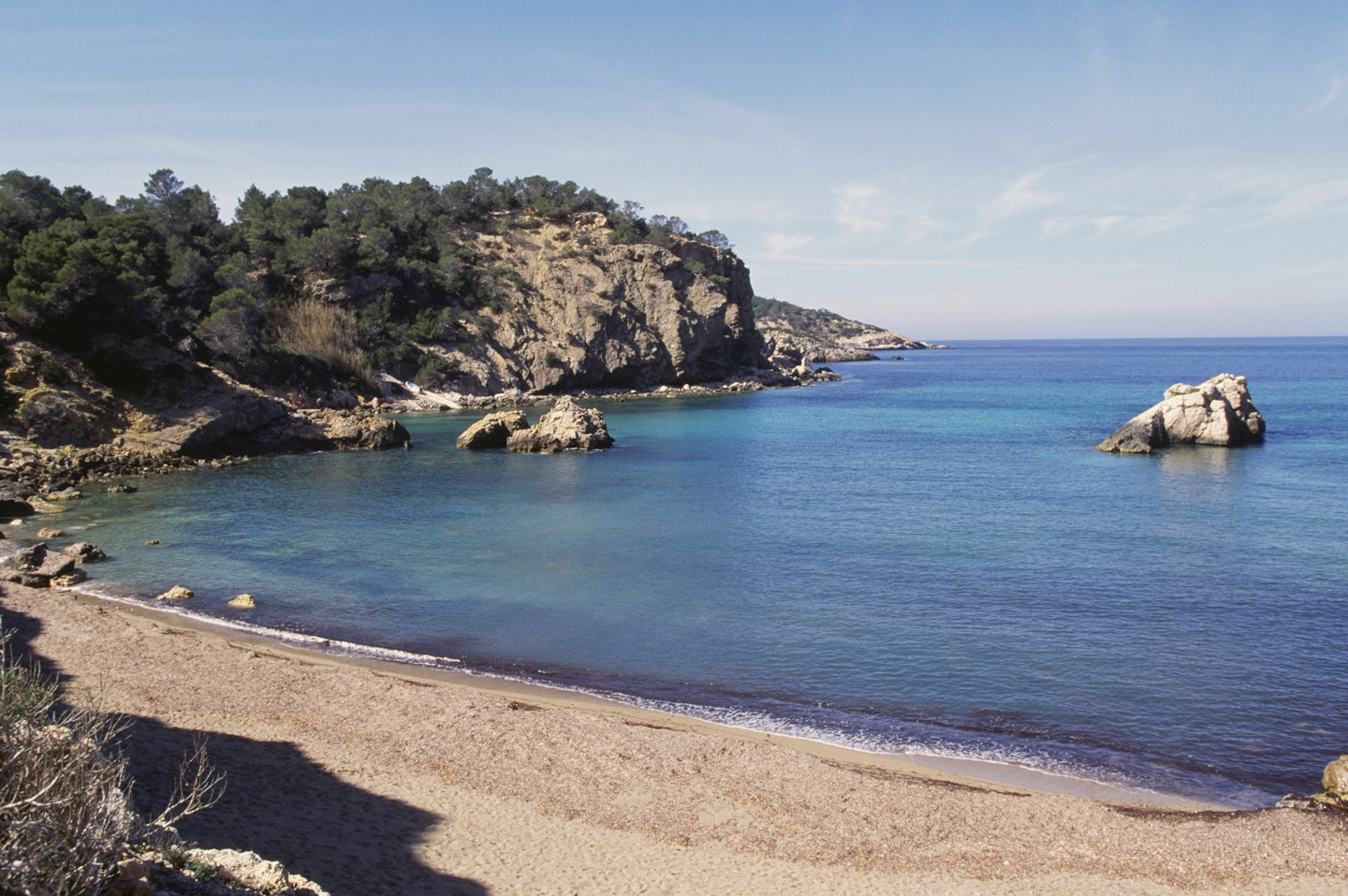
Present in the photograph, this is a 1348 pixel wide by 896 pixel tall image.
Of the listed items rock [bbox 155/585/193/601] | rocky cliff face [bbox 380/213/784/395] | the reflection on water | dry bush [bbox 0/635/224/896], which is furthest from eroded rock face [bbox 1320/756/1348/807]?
rocky cliff face [bbox 380/213/784/395]

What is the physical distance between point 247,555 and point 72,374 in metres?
19.2

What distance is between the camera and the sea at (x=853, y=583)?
12.3 m

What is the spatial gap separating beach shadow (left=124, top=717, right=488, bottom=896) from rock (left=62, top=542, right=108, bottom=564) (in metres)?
12.2

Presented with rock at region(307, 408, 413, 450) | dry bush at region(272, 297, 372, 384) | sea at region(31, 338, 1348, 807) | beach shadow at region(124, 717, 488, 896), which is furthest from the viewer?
dry bush at region(272, 297, 372, 384)

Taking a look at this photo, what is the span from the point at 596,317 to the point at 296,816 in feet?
213

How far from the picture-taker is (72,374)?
34.8m

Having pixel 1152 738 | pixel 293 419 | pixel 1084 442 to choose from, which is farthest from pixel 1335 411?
pixel 293 419

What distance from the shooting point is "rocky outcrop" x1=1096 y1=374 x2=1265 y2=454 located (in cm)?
4078

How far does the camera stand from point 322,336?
57250mm

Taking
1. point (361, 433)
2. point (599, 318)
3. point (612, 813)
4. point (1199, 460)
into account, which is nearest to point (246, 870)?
point (612, 813)

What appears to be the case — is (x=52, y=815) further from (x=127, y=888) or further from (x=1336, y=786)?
(x=1336, y=786)

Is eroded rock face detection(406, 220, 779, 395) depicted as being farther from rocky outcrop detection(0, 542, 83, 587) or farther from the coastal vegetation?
rocky outcrop detection(0, 542, 83, 587)

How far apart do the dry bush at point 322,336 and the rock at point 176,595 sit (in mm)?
39637

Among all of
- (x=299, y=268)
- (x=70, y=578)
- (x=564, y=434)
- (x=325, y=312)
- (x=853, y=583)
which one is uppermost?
(x=299, y=268)
